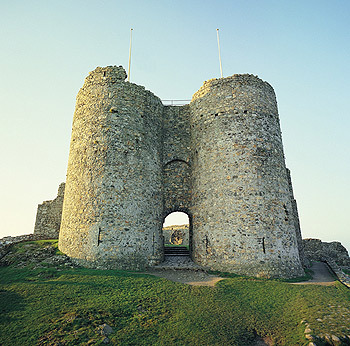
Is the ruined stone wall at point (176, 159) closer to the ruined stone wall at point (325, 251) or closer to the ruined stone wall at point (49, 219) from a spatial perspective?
the ruined stone wall at point (49, 219)

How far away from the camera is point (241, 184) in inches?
560

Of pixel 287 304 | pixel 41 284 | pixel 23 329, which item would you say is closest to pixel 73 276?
pixel 41 284

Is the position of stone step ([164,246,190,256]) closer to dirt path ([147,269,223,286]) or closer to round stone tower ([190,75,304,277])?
round stone tower ([190,75,304,277])

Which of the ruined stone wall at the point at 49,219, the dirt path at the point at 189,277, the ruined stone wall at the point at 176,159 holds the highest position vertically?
the ruined stone wall at the point at 176,159

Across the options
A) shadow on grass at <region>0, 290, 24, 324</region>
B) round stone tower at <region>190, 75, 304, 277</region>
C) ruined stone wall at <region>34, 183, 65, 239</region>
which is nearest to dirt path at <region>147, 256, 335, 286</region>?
round stone tower at <region>190, 75, 304, 277</region>

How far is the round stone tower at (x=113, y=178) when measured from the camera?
13.4 m

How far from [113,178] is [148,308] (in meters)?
8.11

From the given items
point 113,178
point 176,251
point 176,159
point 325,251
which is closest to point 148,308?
point 113,178

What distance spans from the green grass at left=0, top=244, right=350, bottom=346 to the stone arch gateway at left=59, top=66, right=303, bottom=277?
2.51 m

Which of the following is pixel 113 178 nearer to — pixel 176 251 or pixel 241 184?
pixel 241 184

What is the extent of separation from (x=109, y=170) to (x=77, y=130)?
14.9 feet

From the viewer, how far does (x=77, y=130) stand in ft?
53.9

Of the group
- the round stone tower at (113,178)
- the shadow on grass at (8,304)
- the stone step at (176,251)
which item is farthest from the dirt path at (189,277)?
the shadow on grass at (8,304)

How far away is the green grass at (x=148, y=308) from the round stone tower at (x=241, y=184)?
2.52 meters
